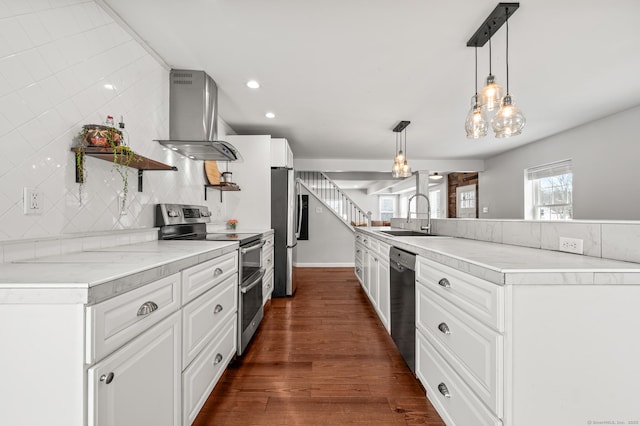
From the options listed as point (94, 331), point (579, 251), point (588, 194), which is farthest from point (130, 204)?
point (588, 194)

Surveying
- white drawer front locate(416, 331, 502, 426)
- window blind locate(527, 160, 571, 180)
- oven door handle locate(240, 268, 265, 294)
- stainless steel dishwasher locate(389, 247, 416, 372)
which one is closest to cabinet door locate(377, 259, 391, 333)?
stainless steel dishwasher locate(389, 247, 416, 372)

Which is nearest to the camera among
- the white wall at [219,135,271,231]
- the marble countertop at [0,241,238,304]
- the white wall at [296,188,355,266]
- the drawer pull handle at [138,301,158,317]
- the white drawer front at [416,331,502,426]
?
the marble countertop at [0,241,238,304]

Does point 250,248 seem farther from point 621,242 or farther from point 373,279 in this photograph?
point 621,242

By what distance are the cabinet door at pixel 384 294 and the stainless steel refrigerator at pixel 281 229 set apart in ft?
4.83

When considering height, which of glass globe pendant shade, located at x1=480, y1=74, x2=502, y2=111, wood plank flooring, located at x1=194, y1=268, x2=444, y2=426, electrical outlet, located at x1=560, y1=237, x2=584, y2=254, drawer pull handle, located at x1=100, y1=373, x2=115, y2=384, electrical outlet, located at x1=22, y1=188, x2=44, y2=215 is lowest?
wood plank flooring, located at x1=194, y1=268, x2=444, y2=426

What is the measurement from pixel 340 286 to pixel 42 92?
3870mm

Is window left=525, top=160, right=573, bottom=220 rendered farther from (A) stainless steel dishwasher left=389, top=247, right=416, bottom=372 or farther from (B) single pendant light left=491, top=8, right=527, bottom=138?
(A) stainless steel dishwasher left=389, top=247, right=416, bottom=372

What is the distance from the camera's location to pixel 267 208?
3.63 meters

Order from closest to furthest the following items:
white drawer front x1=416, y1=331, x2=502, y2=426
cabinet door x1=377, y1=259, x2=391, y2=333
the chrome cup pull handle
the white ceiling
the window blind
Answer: white drawer front x1=416, y1=331, x2=502, y2=426 → the chrome cup pull handle → the white ceiling → cabinet door x1=377, y1=259, x2=391, y2=333 → the window blind

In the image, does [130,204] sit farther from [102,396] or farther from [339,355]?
[339,355]

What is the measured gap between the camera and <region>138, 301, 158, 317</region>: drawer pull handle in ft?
3.05

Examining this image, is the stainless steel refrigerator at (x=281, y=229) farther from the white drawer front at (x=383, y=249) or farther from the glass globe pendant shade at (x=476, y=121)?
the glass globe pendant shade at (x=476, y=121)

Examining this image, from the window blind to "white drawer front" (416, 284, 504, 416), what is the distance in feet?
15.8

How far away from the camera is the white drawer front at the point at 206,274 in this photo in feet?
4.11
